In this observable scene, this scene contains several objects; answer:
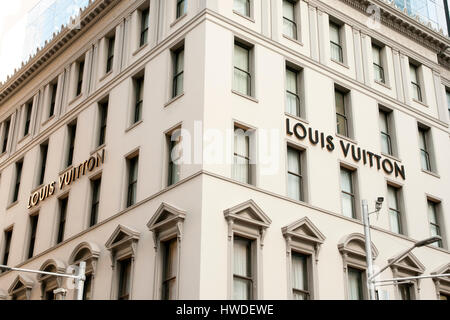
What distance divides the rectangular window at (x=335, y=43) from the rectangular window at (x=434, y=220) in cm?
869

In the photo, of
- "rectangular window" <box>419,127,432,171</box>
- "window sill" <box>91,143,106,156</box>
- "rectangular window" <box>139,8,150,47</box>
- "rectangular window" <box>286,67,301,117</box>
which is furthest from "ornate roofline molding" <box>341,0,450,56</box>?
"window sill" <box>91,143,106,156</box>

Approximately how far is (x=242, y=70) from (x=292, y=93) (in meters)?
2.93

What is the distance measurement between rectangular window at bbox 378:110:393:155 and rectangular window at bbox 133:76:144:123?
11923 millimetres

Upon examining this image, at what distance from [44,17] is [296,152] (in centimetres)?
3513

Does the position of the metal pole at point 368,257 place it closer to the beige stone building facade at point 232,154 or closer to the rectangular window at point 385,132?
the beige stone building facade at point 232,154

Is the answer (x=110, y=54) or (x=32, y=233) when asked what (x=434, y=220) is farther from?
(x=32, y=233)

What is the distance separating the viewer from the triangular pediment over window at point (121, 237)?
2737 cm

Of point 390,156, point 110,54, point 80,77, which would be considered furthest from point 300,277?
point 80,77

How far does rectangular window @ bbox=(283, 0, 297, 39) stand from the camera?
32.8 meters

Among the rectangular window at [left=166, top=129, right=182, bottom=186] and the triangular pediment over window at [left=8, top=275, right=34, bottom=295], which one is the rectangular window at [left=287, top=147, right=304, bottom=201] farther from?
the triangular pediment over window at [left=8, top=275, right=34, bottom=295]

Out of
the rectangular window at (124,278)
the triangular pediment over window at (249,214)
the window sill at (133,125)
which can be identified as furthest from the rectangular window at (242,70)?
the rectangular window at (124,278)

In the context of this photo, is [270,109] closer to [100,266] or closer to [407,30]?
[100,266]
